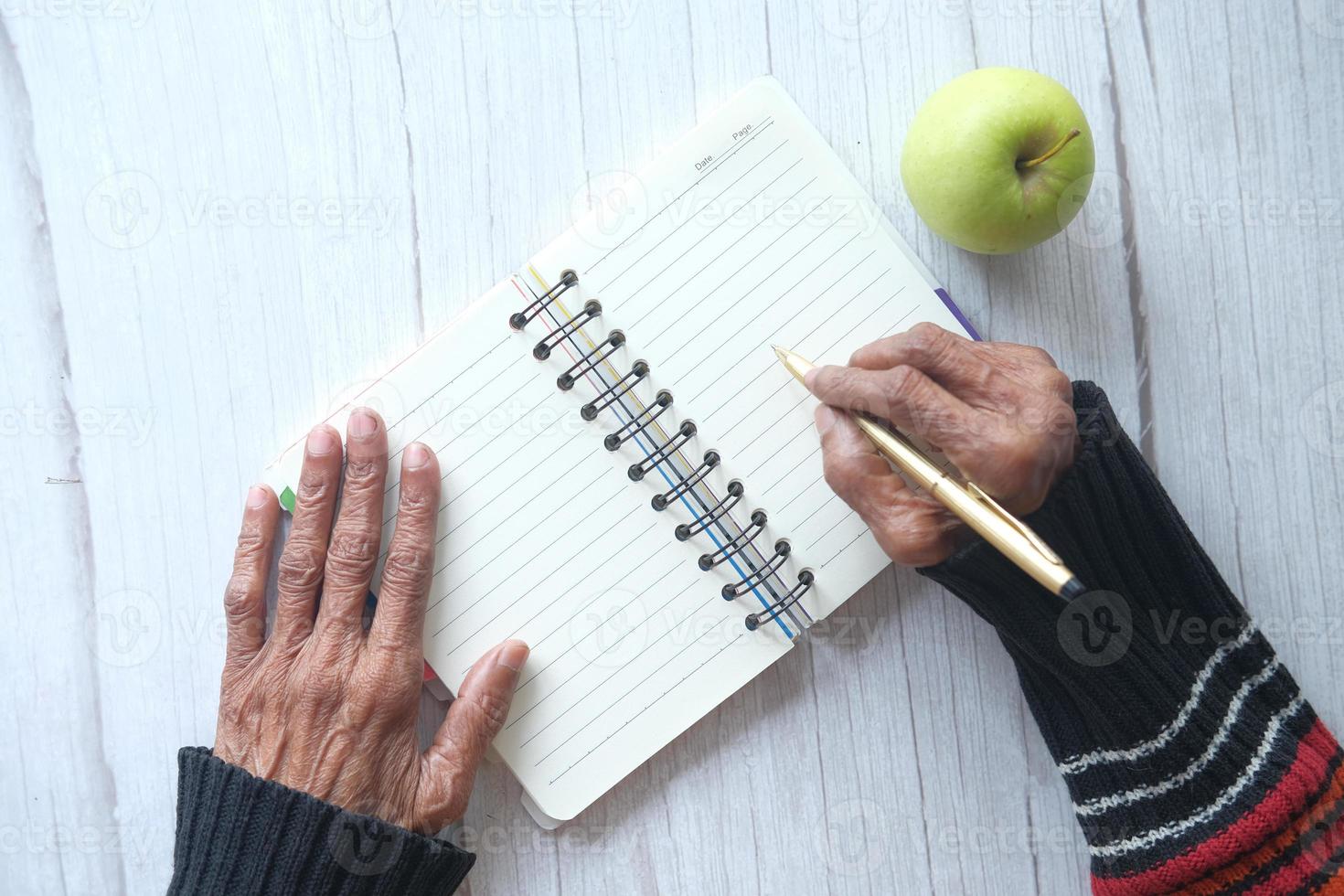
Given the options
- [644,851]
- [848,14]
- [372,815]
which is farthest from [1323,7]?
[372,815]

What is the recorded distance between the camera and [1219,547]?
1.31 m

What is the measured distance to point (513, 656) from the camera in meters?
1.22

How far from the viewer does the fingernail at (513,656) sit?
1.21 meters

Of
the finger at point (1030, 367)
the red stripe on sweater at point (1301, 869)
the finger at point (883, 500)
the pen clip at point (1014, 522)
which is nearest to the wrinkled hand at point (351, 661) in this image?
the finger at point (883, 500)

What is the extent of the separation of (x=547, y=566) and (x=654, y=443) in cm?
21

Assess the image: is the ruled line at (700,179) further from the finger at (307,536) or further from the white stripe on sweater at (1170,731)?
the white stripe on sweater at (1170,731)

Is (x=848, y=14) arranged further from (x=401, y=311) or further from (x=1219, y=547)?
(x=1219, y=547)

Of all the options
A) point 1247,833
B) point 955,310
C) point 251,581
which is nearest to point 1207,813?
point 1247,833

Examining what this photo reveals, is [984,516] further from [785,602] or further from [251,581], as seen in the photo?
[251,581]

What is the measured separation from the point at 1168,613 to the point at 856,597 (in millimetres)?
385

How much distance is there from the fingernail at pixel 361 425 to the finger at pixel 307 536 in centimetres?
3

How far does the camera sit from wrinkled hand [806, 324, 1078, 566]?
3.50 ft

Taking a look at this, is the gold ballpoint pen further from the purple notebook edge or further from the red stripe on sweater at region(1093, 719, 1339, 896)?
the red stripe on sweater at region(1093, 719, 1339, 896)

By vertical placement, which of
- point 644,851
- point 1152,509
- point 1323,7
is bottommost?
point 644,851
